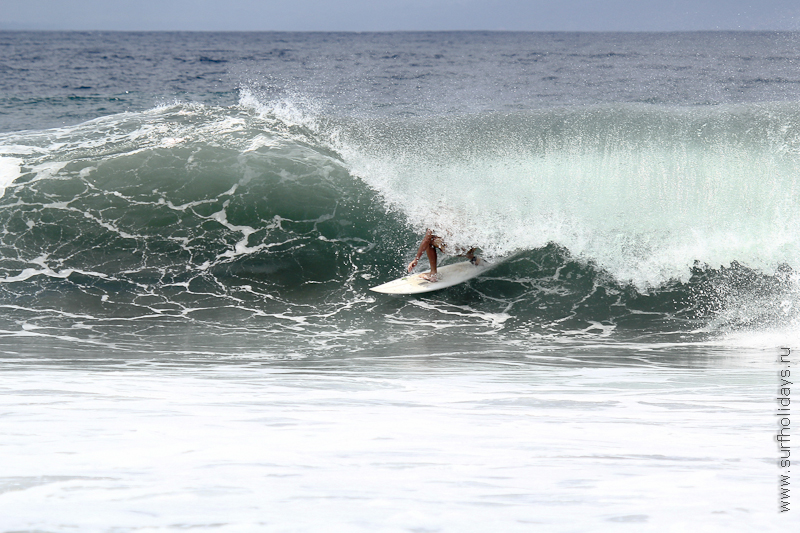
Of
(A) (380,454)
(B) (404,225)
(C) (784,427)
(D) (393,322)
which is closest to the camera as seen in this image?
(A) (380,454)

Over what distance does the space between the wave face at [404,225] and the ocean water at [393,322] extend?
49mm

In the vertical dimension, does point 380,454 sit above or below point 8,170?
below

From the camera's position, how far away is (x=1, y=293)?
788cm

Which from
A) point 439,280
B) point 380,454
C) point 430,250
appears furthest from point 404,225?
point 380,454

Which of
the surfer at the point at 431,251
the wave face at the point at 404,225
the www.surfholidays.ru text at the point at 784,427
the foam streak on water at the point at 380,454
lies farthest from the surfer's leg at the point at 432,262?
the www.surfholidays.ru text at the point at 784,427

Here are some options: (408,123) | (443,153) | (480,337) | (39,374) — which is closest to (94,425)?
(39,374)

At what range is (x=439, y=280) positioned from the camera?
827 cm

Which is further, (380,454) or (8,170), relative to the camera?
(8,170)

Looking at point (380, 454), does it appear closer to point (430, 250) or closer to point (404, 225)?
point (430, 250)

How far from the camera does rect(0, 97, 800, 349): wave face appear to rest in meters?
7.64

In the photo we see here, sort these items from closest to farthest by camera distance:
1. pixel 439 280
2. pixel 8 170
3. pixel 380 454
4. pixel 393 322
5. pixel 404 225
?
1. pixel 380 454
2. pixel 393 322
3. pixel 439 280
4. pixel 404 225
5. pixel 8 170

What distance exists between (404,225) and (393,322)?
9.10 ft

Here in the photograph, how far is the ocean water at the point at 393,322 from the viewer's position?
2.93 m

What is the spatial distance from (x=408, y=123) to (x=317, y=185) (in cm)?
445
